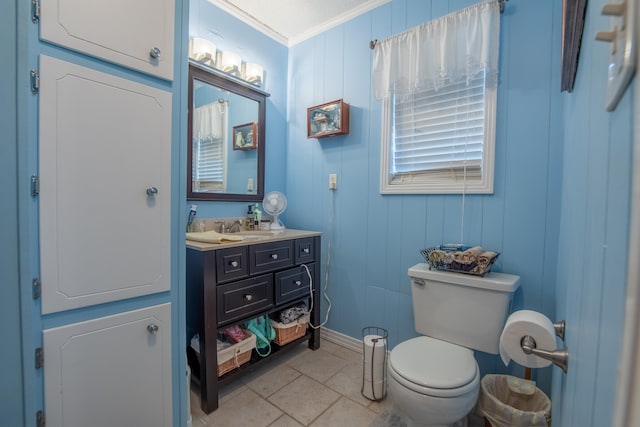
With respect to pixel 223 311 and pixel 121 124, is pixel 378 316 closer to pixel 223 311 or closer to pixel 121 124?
pixel 223 311

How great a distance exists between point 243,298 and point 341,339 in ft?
3.26

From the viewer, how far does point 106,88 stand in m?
1.07

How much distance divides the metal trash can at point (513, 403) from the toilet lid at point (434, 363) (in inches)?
8.5

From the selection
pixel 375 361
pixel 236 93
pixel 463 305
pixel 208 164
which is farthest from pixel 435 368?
pixel 236 93

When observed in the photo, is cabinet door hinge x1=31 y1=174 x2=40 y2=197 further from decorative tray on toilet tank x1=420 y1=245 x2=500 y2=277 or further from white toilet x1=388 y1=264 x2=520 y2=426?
decorative tray on toilet tank x1=420 y1=245 x2=500 y2=277

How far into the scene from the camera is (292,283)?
2.04m

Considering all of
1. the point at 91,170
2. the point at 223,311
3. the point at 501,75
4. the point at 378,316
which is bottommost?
the point at 378,316

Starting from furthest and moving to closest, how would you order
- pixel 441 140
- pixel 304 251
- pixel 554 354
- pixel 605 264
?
1. pixel 304 251
2. pixel 441 140
3. pixel 554 354
4. pixel 605 264

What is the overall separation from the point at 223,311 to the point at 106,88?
3.83ft

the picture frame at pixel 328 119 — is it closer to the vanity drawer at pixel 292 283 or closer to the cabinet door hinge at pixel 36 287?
the vanity drawer at pixel 292 283

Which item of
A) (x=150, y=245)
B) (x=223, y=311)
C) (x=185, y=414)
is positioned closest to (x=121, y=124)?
(x=150, y=245)

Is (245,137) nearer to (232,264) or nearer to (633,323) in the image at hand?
(232,264)

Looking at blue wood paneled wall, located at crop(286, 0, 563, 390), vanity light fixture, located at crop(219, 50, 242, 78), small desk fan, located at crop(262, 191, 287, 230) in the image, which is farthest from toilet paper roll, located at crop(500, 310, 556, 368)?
vanity light fixture, located at crop(219, 50, 242, 78)

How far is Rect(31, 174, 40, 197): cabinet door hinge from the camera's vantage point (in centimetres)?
94
